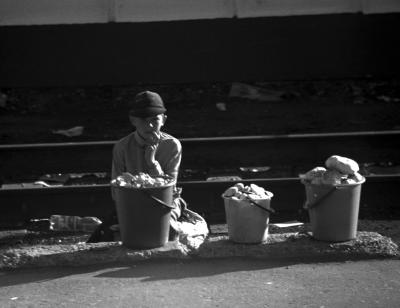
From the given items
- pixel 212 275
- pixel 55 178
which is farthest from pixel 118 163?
pixel 55 178

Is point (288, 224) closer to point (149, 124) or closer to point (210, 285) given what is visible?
point (149, 124)

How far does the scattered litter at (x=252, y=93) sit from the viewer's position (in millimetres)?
14109

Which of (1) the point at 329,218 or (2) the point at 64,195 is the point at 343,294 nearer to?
(1) the point at 329,218

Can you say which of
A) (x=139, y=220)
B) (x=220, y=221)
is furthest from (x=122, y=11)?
(x=139, y=220)

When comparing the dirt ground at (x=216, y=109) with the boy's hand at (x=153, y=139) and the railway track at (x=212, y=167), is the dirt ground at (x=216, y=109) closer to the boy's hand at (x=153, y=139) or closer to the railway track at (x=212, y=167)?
the railway track at (x=212, y=167)

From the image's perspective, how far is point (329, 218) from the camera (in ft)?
20.4

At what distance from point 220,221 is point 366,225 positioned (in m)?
1.43

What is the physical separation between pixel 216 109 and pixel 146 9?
2.07 metres

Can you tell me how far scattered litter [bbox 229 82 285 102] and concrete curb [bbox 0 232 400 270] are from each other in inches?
308

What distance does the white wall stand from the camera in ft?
40.7

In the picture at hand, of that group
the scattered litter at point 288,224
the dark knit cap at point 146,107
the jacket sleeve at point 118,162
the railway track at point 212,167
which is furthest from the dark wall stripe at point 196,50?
the dark knit cap at point 146,107

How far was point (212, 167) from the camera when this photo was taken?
9172 millimetres

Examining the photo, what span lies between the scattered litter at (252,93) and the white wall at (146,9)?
165cm

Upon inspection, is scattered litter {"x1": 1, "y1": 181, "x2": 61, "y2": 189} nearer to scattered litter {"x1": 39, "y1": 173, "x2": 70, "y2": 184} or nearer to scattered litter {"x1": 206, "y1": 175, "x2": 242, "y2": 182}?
scattered litter {"x1": 39, "y1": 173, "x2": 70, "y2": 184}
